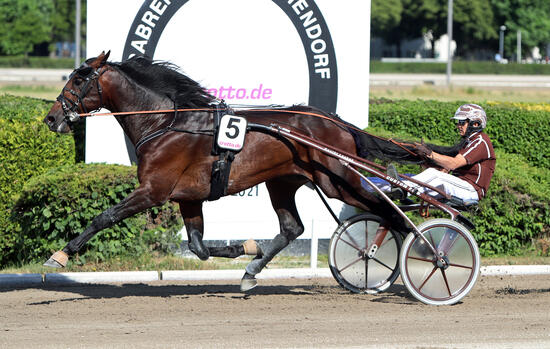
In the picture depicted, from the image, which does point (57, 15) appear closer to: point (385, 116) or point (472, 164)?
point (385, 116)

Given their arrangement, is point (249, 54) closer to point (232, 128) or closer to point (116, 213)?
point (232, 128)

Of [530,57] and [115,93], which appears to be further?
[530,57]

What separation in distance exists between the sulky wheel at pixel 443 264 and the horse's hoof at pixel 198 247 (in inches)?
68.0

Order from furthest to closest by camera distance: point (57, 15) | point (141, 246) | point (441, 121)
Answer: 1. point (57, 15)
2. point (441, 121)
3. point (141, 246)

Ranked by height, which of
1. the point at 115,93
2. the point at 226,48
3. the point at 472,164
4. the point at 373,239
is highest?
the point at 226,48

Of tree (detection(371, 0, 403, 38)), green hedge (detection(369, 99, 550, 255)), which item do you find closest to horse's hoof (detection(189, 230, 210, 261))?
green hedge (detection(369, 99, 550, 255))

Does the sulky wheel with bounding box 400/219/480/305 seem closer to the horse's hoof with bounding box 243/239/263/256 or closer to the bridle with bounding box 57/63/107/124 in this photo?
the horse's hoof with bounding box 243/239/263/256

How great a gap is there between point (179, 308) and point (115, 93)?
76.0 inches

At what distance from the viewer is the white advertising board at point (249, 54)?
970 cm

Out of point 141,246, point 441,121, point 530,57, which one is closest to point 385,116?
point 441,121

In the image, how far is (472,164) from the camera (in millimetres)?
7012

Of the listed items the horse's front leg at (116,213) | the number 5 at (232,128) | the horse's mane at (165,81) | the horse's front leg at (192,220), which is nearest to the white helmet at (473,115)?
the number 5 at (232,128)

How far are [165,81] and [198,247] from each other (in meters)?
1.49

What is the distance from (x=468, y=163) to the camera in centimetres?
689
